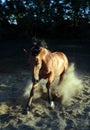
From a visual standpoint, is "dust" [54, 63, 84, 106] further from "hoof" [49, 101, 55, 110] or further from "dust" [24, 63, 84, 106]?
"hoof" [49, 101, 55, 110]

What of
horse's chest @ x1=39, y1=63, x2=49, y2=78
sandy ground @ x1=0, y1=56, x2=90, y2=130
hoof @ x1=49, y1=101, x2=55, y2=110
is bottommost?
sandy ground @ x1=0, y1=56, x2=90, y2=130

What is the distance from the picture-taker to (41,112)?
Result: 7117 millimetres

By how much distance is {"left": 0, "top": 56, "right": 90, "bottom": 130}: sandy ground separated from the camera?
6449mm

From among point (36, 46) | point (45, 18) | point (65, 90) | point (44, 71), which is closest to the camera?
point (36, 46)

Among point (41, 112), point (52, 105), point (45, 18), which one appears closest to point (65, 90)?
point (52, 105)

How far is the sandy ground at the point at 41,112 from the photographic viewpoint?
254 inches

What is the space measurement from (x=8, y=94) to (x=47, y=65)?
157 cm

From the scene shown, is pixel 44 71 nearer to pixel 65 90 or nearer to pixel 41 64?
pixel 41 64

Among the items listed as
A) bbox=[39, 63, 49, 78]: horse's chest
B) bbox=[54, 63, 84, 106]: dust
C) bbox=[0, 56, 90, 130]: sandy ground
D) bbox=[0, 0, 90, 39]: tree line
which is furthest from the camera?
bbox=[0, 0, 90, 39]: tree line

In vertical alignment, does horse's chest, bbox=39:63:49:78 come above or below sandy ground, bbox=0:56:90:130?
above

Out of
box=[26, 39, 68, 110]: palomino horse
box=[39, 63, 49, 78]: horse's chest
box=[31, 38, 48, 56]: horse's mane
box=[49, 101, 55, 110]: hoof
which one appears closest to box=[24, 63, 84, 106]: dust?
box=[49, 101, 55, 110]: hoof

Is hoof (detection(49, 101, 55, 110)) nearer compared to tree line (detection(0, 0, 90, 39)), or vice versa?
hoof (detection(49, 101, 55, 110))

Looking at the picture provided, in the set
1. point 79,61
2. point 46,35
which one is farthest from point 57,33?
point 79,61

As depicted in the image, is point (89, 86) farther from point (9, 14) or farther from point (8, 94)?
point (9, 14)
